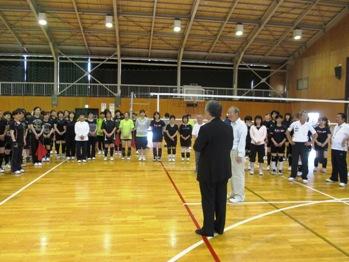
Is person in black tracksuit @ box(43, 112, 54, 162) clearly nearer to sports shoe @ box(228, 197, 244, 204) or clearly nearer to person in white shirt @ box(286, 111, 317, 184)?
sports shoe @ box(228, 197, 244, 204)

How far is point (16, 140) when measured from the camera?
842 centimetres

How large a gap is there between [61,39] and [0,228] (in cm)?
1778

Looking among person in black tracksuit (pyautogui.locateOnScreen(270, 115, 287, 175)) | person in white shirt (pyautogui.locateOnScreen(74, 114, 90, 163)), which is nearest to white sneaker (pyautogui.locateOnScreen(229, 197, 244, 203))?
person in black tracksuit (pyautogui.locateOnScreen(270, 115, 287, 175))

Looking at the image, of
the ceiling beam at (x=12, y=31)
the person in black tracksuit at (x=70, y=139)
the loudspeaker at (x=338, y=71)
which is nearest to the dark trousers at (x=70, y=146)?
the person in black tracksuit at (x=70, y=139)

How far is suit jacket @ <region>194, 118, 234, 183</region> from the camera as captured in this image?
4270 mm

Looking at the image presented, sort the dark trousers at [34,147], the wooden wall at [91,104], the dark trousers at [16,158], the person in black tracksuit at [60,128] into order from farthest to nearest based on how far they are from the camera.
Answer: the wooden wall at [91,104]
the person in black tracksuit at [60,128]
the dark trousers at [34,147]
the dark trousers at [16,158]

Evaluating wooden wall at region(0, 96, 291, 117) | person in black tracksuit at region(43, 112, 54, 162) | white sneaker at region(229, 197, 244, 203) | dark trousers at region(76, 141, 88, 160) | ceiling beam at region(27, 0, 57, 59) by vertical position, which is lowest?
white sneaker at region(229, 197, 244, 203)

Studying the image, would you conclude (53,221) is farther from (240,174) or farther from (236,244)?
(240,174)

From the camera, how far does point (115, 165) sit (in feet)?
34.8

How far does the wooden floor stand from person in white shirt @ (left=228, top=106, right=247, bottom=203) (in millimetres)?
361

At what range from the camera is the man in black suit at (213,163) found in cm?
428

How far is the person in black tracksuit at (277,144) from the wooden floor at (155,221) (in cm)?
93

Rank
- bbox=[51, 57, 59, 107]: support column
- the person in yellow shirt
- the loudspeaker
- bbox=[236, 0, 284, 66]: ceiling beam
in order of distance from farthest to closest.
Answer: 1. bbox=[51, 57, 59, 107]: support column
2. the loudspeaker
3. bbox=[236, 0, 284, 66]: ceiling beam
4. the person in yellow shirt

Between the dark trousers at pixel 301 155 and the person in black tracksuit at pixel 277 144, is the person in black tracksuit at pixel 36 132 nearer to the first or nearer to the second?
the person in black tracksuit at pixel 277 144
